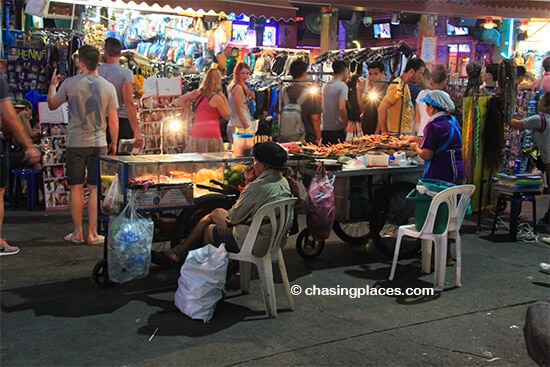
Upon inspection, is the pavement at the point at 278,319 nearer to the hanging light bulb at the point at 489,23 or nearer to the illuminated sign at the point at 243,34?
the hanging light bulb at the point at 489,23

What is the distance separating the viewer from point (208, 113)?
26.3 ft

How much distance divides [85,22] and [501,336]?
352 inches

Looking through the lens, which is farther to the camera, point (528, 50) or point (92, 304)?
point (528, 50)

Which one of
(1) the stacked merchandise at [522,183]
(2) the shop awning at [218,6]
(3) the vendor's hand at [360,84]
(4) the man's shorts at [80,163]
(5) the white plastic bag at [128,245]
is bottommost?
(5) the white plastic bag at [128,245]

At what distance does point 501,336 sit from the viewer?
199 inches

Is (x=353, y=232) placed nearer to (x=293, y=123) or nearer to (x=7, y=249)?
(x=293, y=123)

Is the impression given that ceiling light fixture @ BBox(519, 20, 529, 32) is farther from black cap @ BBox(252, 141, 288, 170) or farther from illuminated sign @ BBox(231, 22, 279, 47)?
black cap @ BBox(252, 141, 288, 170)

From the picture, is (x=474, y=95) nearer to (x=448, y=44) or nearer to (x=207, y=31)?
(x=207, y=31)

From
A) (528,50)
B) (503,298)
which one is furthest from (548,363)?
(528,50)

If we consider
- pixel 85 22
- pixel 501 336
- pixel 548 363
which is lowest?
pixel 501 336

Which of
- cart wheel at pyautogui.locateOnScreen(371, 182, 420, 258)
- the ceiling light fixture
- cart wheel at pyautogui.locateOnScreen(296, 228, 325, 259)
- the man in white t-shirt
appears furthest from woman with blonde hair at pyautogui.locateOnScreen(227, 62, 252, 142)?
the ceiling light fixture

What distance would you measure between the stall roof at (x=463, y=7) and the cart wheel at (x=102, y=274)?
572 cm

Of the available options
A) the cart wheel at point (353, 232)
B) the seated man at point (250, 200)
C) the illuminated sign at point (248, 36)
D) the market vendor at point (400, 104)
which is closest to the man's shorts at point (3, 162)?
the seated man at point (250, 200)

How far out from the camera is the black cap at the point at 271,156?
5379mm
